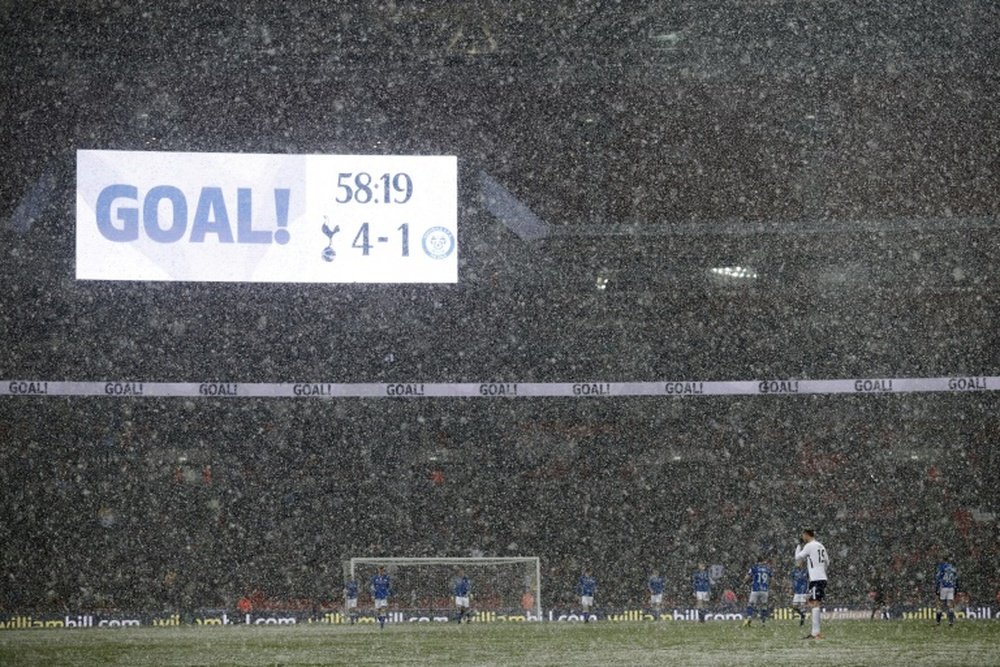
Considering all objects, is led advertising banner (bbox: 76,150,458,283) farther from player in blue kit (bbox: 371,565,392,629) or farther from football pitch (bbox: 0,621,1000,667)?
football pitch (bbox: 0,621,1000,667)

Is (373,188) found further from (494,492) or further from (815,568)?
(815,568)

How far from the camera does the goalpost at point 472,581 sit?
71.0ft

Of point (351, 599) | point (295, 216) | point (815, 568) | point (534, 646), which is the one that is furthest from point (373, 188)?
point (815, 568)

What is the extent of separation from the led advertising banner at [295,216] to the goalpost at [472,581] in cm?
741

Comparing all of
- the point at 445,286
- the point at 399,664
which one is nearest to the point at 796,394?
→ the point at 445,286

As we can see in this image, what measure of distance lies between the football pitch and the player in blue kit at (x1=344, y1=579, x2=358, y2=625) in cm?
538

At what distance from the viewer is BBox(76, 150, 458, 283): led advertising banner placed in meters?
27.5

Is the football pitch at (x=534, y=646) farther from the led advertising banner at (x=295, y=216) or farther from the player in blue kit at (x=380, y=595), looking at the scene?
the led advertising banner at (x=295, y=216)

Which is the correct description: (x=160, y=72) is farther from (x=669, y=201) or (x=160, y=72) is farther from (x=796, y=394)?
(x=796, y=394)

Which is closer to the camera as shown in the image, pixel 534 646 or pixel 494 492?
pixel 534 646

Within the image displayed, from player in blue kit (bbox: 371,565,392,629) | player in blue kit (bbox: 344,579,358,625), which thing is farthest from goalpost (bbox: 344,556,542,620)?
player in blue kit (bbox: 371,565,392,629)

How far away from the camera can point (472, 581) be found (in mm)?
21844

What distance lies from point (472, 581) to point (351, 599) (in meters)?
2.13

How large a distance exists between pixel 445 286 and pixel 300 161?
4.25m
